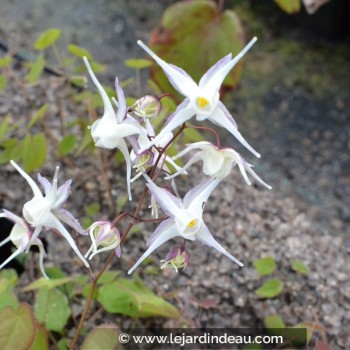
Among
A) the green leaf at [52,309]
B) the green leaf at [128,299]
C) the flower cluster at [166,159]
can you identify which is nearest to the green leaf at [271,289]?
the green leaf at [128,299]

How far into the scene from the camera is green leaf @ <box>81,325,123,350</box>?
2.76ft

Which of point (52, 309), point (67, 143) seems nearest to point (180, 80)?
point (52, 309)

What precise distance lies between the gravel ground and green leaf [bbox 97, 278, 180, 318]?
0.24ft

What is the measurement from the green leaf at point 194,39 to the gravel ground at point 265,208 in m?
0.21

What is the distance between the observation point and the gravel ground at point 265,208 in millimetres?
1173

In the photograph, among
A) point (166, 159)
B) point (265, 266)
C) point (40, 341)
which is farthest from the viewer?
point (265, 266)

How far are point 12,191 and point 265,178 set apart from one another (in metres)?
0.57

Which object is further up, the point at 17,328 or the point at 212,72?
the point at 212,72

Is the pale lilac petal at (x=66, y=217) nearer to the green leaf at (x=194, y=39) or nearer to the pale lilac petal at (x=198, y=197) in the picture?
the pale lilac petal at (x=198, y=197)

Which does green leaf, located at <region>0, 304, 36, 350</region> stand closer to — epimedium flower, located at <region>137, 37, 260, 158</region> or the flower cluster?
the flower cluster

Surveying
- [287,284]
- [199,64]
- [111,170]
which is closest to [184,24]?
[199,64]

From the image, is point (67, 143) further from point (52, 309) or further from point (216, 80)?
point (216, 80)

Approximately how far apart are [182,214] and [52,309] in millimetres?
412

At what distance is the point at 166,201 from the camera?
0.68m
